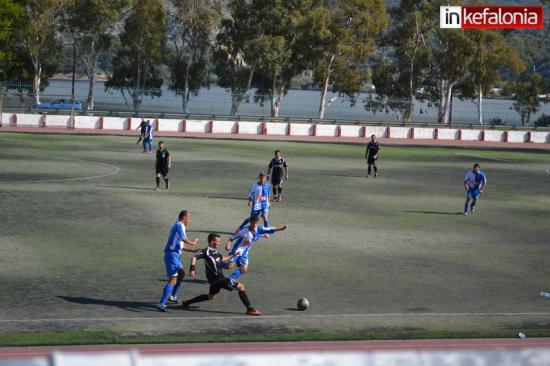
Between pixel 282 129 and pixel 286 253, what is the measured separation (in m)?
45.7

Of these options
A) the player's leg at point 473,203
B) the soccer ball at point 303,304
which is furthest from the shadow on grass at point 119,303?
the player's leg at point 473,203

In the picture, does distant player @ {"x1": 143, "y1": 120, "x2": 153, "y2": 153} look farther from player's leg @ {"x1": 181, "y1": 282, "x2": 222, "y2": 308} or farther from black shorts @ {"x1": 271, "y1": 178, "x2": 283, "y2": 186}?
player's leg @ {"x1": 181, "y1": 282, "x2": 222, "y2": 308}

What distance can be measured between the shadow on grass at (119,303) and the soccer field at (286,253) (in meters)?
0.05

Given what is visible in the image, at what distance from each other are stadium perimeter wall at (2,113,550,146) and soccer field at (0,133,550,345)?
65.2 feet

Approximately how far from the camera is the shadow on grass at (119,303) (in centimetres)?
1573

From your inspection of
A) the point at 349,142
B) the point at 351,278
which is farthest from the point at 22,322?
the point at 349,142

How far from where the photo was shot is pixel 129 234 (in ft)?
74.8

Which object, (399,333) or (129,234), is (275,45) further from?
(399,333)

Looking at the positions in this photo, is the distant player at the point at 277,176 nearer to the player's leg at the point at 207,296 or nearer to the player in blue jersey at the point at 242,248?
the player in blue jersey at the point at 242,248

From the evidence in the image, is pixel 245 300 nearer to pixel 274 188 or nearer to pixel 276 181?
pixel 276 181

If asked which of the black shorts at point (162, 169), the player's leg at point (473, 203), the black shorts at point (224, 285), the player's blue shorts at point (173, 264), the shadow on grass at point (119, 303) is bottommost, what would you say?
the shadow on grass at point (119, 303)

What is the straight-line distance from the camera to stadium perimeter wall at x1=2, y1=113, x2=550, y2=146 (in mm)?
61375

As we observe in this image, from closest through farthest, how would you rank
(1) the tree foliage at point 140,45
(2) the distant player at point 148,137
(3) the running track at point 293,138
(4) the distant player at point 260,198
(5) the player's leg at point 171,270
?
1. (5) the player's leg at point 171,270
2. (4) the distant player at point 260,198
3. (2) the distant player at point 148,137
4. (3) the running track at point 293,138
5. (1) the tree foliage at point 140,45

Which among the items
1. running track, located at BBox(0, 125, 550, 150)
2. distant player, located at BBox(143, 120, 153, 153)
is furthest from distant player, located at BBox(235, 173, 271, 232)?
running track, located at BBox(0, 125, 550, 150)
